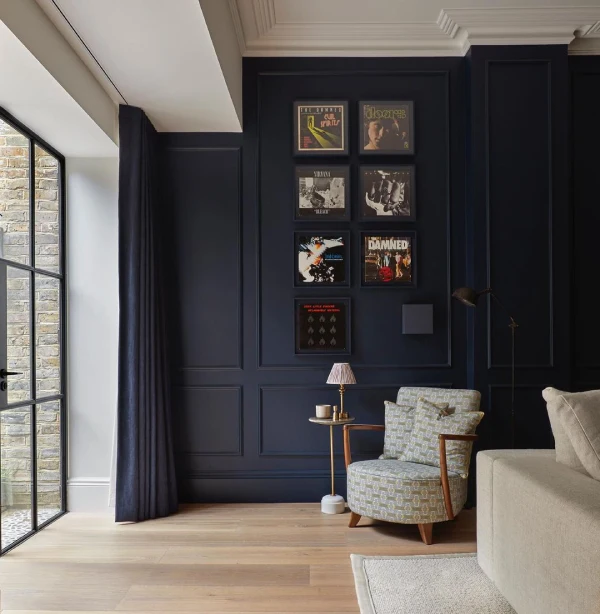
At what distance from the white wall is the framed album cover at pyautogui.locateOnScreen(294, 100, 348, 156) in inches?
53.0

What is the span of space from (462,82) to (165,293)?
2.67m

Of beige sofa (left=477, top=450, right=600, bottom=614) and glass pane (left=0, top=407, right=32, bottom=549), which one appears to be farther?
glass pane (left=0, top=407, right=32, bottom=549)


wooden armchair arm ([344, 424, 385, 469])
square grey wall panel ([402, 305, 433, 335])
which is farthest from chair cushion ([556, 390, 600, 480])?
square grey wall panel ([402, 305, 433, 335])

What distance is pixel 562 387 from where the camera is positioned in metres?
4.47

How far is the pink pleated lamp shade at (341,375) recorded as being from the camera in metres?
4.31

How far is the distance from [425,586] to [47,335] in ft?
9.22

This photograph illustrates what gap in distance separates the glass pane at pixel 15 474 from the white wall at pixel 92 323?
0.57 meters

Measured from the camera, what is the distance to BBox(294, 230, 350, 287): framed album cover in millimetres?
4699

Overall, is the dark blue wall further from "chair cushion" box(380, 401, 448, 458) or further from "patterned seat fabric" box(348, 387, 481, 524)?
"patterned seat fabric" box(348, 387, 481, 524)

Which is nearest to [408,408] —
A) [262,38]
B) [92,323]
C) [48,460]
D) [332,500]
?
[332,500]

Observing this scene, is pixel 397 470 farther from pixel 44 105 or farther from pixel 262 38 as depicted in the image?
pixel 262 38

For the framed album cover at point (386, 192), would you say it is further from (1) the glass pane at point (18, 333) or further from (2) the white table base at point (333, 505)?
(1) the glass pane at point (18, 333)

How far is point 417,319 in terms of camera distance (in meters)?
4.61

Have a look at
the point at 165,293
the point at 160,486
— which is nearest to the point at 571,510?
the point at 160,486
